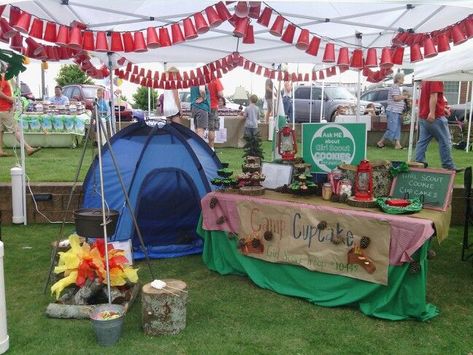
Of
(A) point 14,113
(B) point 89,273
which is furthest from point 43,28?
(A) point 14,113

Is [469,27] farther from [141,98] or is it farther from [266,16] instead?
[141,98]

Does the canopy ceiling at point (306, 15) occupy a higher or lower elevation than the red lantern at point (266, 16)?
higher

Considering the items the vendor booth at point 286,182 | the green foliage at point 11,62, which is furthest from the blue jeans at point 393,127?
the green foliage at point 11,62

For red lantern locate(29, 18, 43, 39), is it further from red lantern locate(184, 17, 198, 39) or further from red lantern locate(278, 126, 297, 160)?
red lantern locate(278, 126, 297, 160)

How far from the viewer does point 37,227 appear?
5.53m

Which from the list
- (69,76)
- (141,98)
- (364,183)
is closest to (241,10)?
(364,183)

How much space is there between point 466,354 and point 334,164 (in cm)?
179

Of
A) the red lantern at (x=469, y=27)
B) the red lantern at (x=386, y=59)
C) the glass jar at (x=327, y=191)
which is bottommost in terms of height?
the glass jar at (x=327, y=191)

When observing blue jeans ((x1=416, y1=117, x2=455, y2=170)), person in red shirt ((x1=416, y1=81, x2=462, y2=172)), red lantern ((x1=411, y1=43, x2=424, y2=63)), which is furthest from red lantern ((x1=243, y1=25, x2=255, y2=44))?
blue jeans ((x1=416, y1=117, x2=455, y2=170))

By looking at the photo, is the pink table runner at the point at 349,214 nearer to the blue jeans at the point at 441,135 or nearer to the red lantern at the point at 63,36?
the red lantern at the point at 63,36

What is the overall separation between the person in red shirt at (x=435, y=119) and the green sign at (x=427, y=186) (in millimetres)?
2469

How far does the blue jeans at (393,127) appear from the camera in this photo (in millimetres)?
11289

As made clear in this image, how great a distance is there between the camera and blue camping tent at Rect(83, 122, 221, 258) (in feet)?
14.9

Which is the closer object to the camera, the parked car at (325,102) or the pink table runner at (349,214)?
the pink table runner at (349,214)
